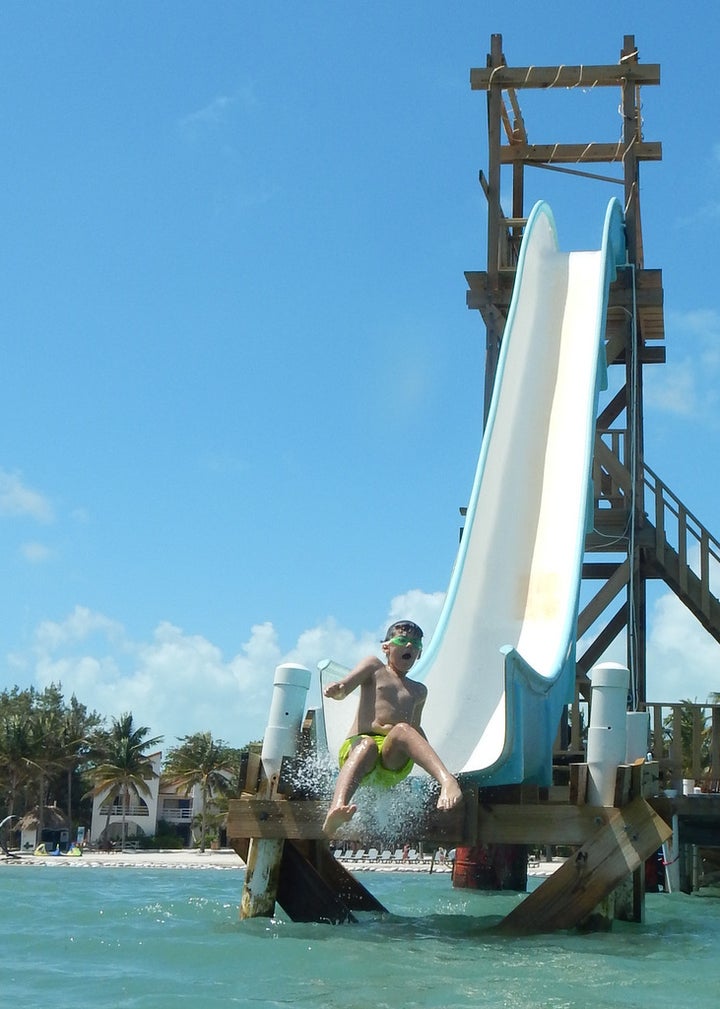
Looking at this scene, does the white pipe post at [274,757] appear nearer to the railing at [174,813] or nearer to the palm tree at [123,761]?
the palm tree at [123,761]

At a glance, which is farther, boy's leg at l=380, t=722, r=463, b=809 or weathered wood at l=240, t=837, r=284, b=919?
weathered wood at l=240, t=837, r=284, b=919

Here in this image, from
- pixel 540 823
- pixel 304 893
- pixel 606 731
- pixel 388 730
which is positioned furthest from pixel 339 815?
pixel 606 731

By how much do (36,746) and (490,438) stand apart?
4050 cm

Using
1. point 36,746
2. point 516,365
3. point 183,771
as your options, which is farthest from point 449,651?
point 183,771

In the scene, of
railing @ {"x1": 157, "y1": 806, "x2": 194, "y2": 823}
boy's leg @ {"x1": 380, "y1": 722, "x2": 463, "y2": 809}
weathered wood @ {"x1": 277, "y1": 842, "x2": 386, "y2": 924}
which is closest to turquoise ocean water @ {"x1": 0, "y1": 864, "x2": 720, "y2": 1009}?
weathered wood @ {"x1": 277, "y1": 842, "x2": 386, "y2": 924}

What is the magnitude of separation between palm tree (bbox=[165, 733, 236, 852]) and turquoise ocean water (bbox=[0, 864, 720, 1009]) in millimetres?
45832

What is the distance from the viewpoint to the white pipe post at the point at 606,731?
6730mm

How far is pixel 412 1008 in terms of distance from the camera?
4.45 meters

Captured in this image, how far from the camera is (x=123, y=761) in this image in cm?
5034

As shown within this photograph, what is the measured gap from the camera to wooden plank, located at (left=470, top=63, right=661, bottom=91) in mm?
14547

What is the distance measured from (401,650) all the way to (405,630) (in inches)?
4.5

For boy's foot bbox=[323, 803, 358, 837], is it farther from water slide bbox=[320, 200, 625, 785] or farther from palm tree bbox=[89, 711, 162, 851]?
palm tree bbox=[89, 711, 162, 851]

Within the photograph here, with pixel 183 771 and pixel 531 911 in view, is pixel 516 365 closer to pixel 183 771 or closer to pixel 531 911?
pixel 531 911

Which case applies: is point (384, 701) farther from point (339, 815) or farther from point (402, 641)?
point (339, 815)
